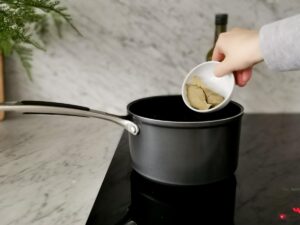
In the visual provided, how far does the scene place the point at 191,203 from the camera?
0.53 meters

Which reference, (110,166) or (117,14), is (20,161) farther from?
(117,14)

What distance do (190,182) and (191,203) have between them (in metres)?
0.03

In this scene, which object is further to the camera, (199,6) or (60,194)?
(199,6)

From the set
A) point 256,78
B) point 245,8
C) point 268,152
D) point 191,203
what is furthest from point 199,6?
point 191,203

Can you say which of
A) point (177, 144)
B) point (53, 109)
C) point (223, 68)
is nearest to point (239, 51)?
point (223, 68)

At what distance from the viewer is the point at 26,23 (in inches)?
32.8

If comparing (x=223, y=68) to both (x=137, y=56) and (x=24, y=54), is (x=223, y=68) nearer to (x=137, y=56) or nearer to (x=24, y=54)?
(x=137, y=56)

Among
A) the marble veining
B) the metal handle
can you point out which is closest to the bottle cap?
the marble veining

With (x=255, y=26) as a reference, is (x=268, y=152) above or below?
below

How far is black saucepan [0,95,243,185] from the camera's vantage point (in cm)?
50

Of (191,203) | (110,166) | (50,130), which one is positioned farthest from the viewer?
(50,130)

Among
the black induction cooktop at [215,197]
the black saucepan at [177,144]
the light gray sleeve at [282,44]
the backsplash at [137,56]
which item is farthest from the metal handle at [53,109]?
the backsplash at [137,56]

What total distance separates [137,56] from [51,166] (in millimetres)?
374

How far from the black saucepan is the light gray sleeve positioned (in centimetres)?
10
